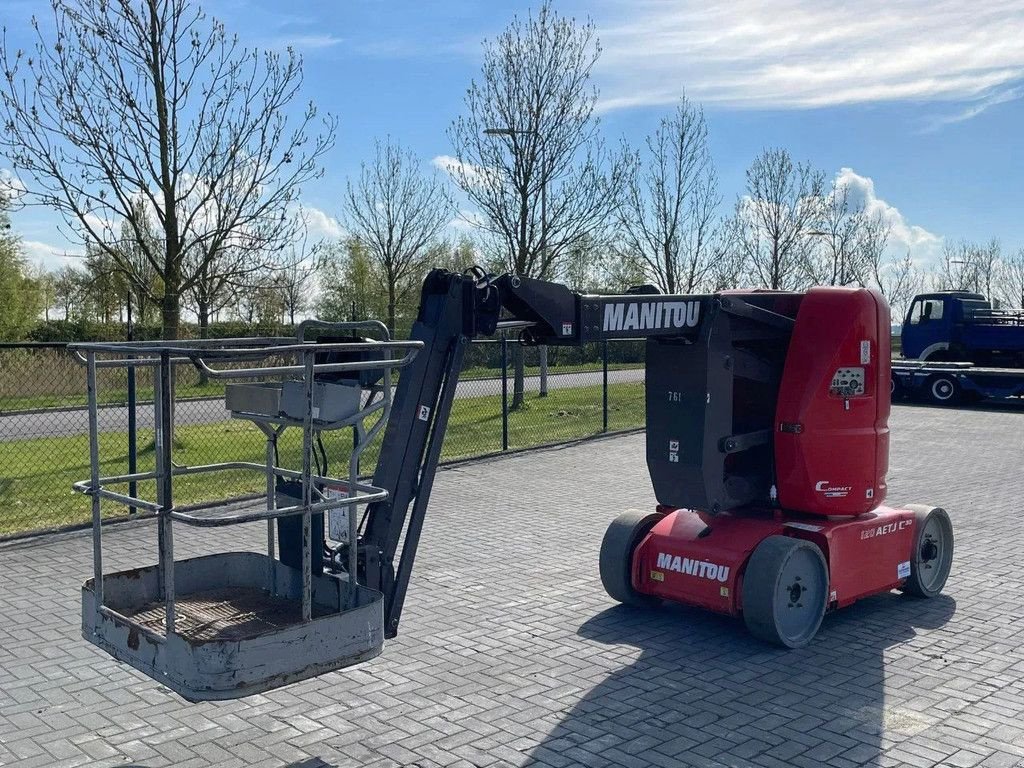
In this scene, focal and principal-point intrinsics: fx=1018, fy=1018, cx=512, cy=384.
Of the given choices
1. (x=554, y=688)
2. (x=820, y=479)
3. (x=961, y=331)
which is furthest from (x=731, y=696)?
(x=961, y=331)

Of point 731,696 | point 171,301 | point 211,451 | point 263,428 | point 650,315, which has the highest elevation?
point 171,301

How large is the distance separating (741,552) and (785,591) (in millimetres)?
366

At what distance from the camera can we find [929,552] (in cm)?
781

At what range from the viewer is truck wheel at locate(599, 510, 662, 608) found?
7.20m

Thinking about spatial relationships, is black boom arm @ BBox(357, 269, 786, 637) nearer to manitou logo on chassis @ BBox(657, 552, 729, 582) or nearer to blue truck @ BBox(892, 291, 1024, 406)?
manitou logo on chassis @ BBox(657, 552, 729, 582)

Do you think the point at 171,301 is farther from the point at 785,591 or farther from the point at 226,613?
the point at 785,591

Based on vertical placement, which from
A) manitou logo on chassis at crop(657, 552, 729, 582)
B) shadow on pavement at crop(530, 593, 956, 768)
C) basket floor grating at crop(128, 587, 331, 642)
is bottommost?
shadow on pavement at crop(530, 593, 956, 768)

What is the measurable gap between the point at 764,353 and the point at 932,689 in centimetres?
242

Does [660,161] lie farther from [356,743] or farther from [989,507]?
[356,743]

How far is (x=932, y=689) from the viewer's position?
5809mm

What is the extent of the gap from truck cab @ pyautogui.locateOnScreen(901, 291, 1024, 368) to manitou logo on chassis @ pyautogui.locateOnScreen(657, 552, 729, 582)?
2352 cm

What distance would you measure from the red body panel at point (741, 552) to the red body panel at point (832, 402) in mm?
199

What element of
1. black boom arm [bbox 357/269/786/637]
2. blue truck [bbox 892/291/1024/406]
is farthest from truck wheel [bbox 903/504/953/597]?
blue truck [bbox 892/291/1024/406]

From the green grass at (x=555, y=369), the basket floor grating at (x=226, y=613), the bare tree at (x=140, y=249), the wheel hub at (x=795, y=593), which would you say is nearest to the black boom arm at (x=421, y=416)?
the basket floor grating at (x=226, y=613)
